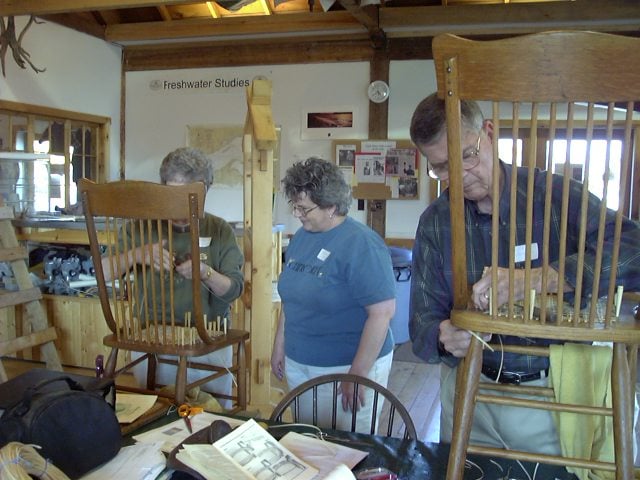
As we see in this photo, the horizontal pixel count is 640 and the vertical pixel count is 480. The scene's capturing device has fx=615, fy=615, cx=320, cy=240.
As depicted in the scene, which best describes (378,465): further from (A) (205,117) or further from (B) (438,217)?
(A) (205,117)

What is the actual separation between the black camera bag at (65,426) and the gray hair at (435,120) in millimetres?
912

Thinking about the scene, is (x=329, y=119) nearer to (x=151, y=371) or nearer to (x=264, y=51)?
(x=264, y=51)

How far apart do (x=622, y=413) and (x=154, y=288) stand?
1410 millimetres

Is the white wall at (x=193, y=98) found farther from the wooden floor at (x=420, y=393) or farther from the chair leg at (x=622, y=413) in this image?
the chair leg at (x=622, y=413)

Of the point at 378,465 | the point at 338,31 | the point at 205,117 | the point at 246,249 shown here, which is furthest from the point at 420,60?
the point at 378,465

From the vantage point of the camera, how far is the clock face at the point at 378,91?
6426 millimetres

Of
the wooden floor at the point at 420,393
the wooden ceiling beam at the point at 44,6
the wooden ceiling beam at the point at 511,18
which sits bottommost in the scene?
the wooden floor at the point at 420,393

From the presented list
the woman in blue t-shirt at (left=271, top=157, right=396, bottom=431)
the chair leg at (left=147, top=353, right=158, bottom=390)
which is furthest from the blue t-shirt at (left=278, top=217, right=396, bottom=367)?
the chair leg at (left=147, top=353, right=158, bottom=390)

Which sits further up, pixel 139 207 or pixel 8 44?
pixel 8 44

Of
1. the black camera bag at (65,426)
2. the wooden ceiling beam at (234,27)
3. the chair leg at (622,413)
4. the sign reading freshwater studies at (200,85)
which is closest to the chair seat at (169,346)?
the black camera bag at (65,426)

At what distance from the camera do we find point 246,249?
2.44 metres

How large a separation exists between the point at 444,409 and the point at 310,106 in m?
5.44

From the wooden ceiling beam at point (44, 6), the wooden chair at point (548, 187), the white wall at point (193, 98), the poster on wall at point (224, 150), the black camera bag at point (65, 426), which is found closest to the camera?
the wooden chair at point (548, 187)

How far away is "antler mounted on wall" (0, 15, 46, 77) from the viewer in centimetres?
571
